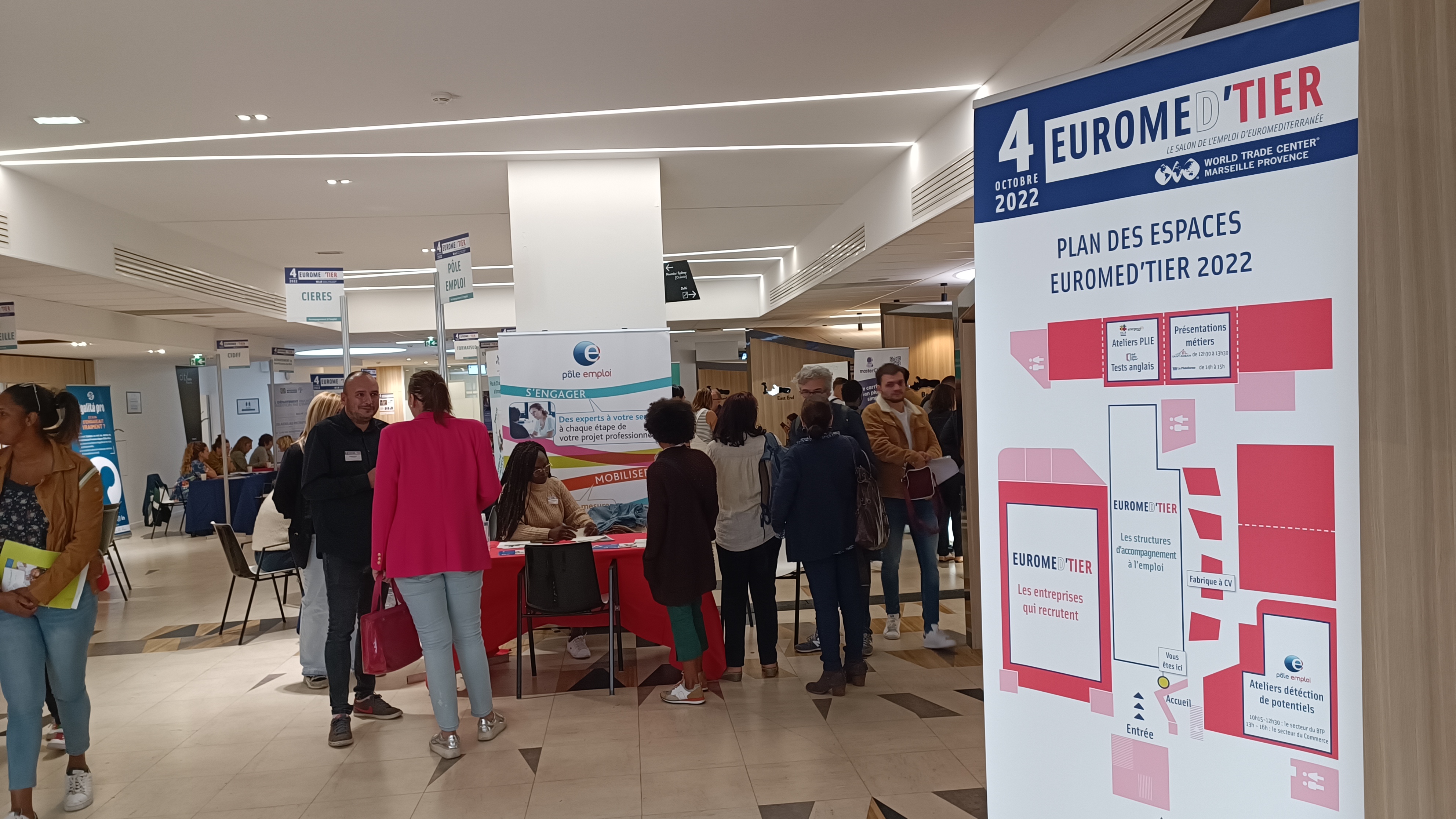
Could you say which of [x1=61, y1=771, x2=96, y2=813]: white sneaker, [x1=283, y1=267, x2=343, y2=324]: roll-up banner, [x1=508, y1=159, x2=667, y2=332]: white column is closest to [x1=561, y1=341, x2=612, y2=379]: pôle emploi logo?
[x1=508, y1=159, x2=667, y2=332]: white column

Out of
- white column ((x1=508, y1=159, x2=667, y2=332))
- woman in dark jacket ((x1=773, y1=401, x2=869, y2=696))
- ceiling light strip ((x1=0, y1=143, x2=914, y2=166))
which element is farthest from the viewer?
white column ((x1=508, y1=159, x2=667, y2=332))

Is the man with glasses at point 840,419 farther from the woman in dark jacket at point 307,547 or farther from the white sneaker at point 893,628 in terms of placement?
the woman in dark jacket at point 307,547

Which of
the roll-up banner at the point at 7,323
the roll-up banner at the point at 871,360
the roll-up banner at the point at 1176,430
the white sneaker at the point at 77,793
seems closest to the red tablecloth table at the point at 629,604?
the white sneaker at the point at 77,793

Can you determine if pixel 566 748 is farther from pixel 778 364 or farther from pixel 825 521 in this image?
pixel 778 364

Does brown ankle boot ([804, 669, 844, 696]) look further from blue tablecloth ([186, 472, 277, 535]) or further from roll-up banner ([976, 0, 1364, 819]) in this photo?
blue tablecloth ([186, 472, 277, 535])

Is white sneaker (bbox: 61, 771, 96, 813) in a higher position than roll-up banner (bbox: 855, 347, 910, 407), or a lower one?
lower

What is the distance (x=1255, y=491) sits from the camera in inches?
64.3

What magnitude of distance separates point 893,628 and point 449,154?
4197 mm

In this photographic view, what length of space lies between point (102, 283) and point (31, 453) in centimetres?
548

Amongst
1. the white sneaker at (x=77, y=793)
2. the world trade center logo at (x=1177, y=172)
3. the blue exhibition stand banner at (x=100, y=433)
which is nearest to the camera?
the world trade center logo at (x=1177, y=172)

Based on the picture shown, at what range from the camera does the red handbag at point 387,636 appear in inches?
153

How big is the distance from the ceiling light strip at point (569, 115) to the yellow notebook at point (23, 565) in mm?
3111

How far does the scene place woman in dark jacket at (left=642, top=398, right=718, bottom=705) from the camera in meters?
4.34

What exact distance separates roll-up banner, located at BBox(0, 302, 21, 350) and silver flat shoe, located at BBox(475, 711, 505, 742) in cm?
540
